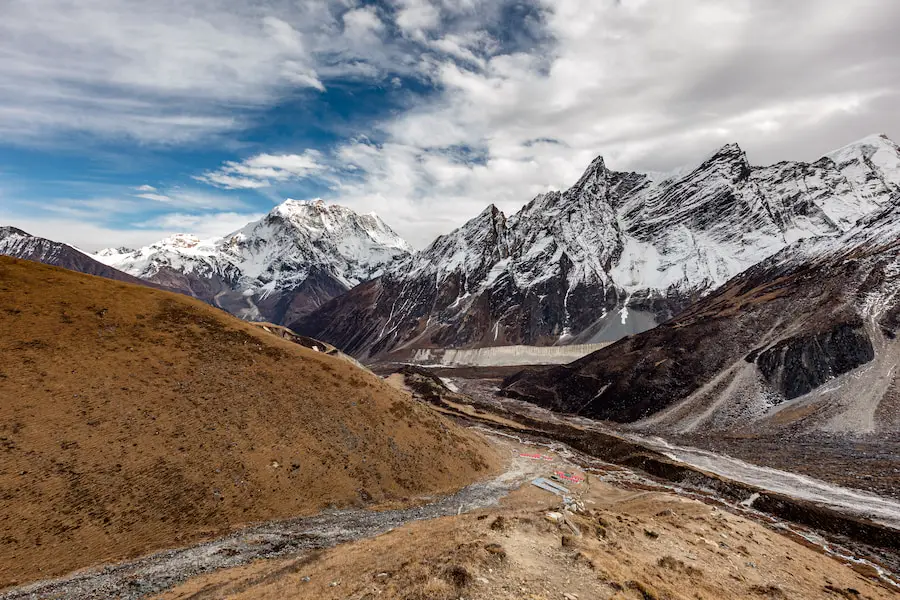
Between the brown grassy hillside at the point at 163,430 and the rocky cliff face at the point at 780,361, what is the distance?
79807mm

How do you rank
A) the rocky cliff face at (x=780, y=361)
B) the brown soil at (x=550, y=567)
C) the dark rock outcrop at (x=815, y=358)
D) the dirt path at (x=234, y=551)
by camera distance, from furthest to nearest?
the dark rock outcrop at (x=815, y=358), the rocky cliff face at (x=780, y=361), the dirt path at (x=234, y=551), the brown soil at (x=550, y=567)

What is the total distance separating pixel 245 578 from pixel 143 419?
796 inches

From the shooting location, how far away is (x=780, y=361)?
112812mm

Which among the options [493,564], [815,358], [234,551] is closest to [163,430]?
[234,551]

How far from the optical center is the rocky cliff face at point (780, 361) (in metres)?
98.7

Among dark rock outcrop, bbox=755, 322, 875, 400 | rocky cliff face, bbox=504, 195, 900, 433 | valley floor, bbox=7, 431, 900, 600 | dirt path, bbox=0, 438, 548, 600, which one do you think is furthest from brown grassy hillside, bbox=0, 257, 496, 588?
dark rock outcrop, bbox=755, 322, 875, 400

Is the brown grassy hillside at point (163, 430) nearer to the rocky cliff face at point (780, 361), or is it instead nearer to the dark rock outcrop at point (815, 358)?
the rocky cliff face at point (780, 361)

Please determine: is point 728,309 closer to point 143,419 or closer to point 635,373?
point 635,373

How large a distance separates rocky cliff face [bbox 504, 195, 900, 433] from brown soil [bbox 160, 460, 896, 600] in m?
78.6

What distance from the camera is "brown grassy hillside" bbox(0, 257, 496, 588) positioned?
97.5ft

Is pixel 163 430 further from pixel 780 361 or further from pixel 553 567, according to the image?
pixel 780 361

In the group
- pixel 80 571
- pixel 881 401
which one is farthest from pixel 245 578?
pixel 881 401

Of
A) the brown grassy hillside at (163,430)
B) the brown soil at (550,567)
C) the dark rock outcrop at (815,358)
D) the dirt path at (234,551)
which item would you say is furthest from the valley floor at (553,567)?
the dark rock outcrop at (815,358)

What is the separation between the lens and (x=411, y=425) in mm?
56094
